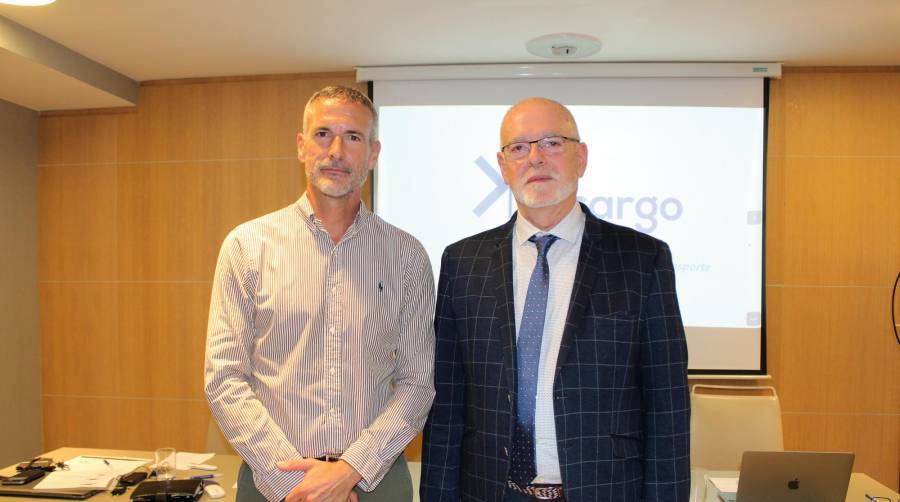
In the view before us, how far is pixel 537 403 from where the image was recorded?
1533 millimetres

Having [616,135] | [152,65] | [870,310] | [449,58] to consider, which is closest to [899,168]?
[870,310]

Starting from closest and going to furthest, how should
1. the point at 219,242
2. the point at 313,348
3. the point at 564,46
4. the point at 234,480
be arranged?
the point at 313,348 → the point at 234,480 → the point at 564,46 → the point at 219,242

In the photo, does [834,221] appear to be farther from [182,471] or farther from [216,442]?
[182,471]

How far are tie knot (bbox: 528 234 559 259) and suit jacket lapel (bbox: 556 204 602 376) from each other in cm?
8

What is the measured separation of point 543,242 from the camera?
5.41 feet

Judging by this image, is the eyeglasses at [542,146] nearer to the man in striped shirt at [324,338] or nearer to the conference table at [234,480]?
the man in striped shirt at [324,338]

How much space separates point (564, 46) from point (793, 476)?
105 inches

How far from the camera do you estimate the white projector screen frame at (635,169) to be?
13.2 feet

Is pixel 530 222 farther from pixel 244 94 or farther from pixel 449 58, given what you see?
pixel 244 94

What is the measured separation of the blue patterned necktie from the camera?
1517 mm

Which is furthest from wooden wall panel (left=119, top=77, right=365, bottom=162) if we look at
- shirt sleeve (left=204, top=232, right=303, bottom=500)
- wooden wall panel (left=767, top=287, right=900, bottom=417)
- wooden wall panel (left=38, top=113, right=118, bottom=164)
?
wooden wall panel (left=767, top=287, right=900, bottom=417)

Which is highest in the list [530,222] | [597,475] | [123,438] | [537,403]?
[530,222]

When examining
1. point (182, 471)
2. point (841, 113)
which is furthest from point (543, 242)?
point (841, 113)

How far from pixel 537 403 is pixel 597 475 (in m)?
0.21
